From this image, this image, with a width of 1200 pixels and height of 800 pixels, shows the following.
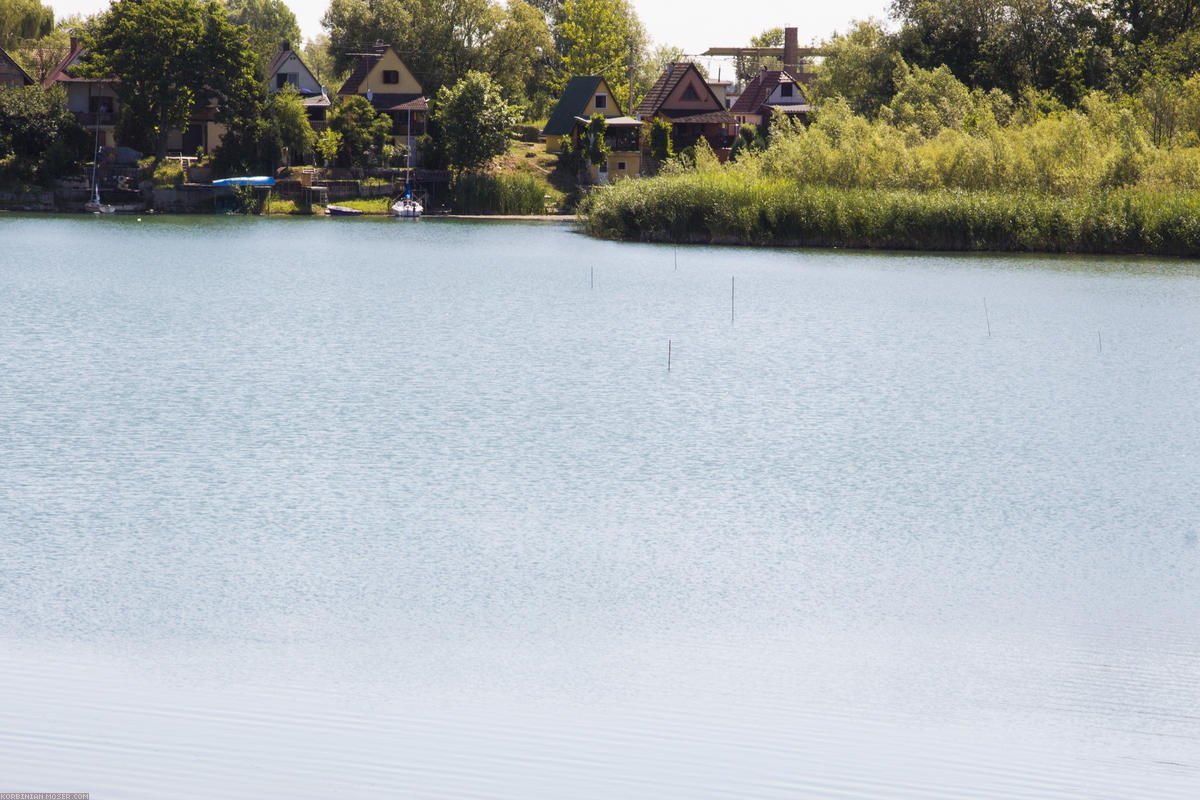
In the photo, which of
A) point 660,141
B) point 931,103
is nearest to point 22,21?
point 660,141

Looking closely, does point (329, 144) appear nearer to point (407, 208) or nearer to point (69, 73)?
point (407, 208)

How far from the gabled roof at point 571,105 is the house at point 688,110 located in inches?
133

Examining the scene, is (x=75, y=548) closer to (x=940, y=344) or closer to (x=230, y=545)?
(x=230, y=545)

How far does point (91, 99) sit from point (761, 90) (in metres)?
39.1

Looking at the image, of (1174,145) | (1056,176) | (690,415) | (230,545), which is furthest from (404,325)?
(1174,145)

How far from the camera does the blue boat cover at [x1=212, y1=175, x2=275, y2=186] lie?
61938 mm

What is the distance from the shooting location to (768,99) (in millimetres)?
78438

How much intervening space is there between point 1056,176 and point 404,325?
26225mm

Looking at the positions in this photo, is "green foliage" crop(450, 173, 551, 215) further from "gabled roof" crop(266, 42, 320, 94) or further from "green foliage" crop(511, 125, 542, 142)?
"green foliage" crop(511, 125, 542, 142)

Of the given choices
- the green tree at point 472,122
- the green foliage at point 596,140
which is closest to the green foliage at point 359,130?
the green tree at point 472,122

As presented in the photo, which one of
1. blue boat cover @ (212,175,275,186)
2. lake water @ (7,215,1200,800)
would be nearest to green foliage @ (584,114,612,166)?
blue boat cover @ (212,175,275,186)

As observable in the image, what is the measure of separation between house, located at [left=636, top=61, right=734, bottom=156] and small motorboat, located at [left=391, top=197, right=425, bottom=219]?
17.3 m

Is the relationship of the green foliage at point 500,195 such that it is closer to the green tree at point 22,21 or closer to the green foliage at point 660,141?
the green foliage at point 660,141

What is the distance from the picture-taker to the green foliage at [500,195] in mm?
65562
